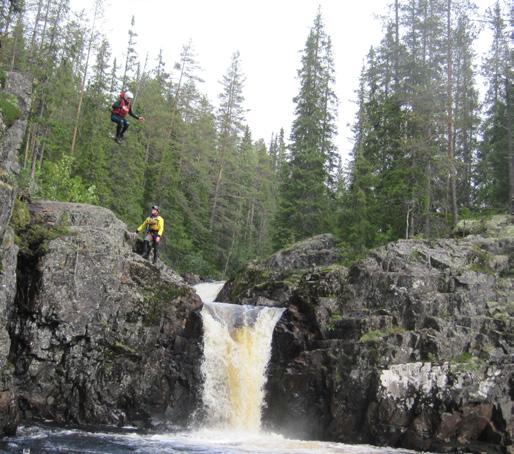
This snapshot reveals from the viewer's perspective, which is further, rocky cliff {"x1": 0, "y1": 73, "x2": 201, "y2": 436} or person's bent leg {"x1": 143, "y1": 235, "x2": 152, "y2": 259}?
person's bent leg {"x1": 143, "y1": 235, "x2": 152, "y2": 259}

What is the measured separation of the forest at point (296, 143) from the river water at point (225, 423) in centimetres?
794

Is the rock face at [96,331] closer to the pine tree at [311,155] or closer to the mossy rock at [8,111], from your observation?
the mossy rock at [8,111]

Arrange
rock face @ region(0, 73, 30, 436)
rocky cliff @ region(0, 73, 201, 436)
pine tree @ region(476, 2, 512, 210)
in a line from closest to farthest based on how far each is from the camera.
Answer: rock face @ region(0, 73, 30, 436)
rocky cliff @ region(0, 73, 201, 436)
pine tree @ region(476, 2, 512, 210)

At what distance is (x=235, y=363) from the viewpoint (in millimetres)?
16562

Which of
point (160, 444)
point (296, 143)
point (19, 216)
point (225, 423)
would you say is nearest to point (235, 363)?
point (225, 423)

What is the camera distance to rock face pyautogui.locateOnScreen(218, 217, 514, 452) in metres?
14.4

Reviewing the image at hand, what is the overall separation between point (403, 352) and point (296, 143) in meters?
22.8

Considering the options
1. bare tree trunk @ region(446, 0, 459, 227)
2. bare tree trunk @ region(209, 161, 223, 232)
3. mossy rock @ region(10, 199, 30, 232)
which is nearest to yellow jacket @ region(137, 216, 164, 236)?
mossy rock @ region(10, 199, 30, 232)

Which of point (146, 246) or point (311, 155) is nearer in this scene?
point (146, 246)

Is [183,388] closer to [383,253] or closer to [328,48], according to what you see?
[383,253]

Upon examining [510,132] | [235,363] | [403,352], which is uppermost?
[510,132]

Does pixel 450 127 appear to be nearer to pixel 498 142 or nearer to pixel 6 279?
pixel 498 142

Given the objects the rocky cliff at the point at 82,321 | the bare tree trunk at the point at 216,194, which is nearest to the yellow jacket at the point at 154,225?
the rocky cliff at the point at 82,321

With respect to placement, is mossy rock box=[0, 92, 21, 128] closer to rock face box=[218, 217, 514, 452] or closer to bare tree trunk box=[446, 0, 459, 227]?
rock face box=[218, 217, 514, 452]
